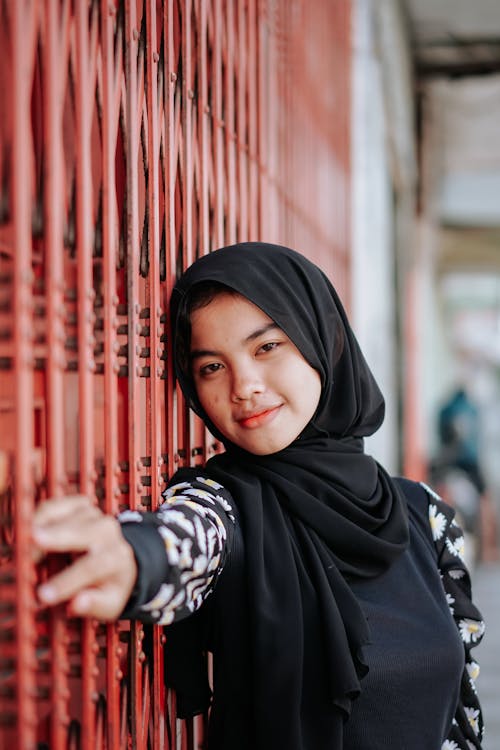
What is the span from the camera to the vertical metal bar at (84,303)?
43.5 inches

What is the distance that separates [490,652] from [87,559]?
490 cm

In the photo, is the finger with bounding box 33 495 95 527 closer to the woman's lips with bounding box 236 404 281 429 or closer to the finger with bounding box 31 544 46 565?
the finger with bounding box 31 544 46 565

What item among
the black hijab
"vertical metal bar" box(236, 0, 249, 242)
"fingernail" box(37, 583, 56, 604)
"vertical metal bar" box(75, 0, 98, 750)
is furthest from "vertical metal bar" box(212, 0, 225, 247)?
"fingernail" box(37, 583, 56, 604)

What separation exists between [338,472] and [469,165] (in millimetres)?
9478

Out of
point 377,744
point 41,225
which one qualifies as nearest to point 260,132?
point 41,225

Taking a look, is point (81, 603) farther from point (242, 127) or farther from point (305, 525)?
point (242, 127)

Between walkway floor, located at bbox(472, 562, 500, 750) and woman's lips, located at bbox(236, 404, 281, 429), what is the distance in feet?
10.1

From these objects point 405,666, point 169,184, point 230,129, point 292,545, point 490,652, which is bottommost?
point 490,652

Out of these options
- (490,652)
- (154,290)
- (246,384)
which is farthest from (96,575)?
(490,652)

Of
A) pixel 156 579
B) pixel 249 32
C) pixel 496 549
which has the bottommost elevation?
pixel 496 549

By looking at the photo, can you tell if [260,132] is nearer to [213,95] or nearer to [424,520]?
[213,95]

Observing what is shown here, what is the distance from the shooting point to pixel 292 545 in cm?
136

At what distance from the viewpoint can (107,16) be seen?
1.19 metres

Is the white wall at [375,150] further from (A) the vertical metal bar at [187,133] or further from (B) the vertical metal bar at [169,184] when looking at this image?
(B) the vertical metal bar at [169,184]
